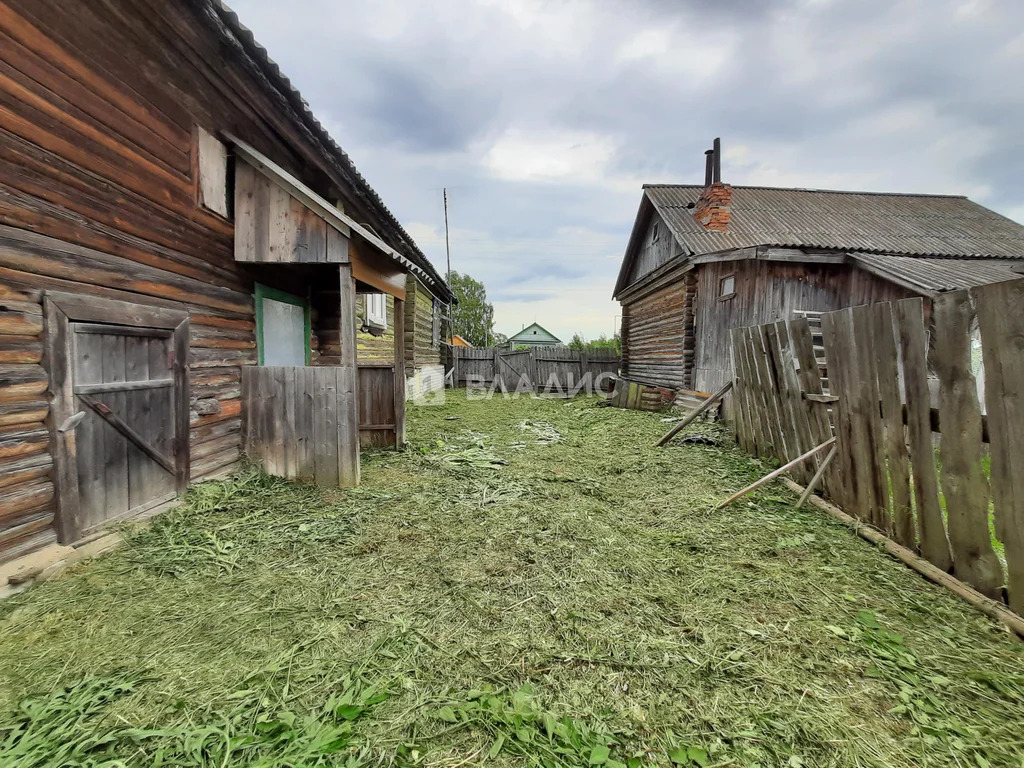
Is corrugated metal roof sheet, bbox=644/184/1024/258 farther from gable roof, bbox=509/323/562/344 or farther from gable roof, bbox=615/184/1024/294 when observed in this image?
gable roof, bbox=509/323/562/344

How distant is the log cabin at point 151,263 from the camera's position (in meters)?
2.68

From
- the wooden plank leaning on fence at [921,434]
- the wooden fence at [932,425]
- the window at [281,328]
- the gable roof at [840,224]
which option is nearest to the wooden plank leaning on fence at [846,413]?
the wooden fence at [932,425]

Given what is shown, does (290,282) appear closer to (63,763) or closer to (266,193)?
(266,193)

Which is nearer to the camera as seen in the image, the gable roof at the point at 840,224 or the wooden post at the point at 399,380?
the wooden post at the point at 399,380

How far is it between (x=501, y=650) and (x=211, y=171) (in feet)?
16.5

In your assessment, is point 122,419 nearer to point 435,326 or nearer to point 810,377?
point 810,377

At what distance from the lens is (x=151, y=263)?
357 centimetres

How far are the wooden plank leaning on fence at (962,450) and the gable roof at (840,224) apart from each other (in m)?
8.32

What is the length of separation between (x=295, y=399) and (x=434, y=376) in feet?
39.7

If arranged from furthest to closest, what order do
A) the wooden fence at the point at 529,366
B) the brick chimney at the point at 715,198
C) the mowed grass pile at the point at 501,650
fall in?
the wooden fence at the point at 529,366, the brick chimney at the point at 715,198, the mowed grass pile at the point at 501,650

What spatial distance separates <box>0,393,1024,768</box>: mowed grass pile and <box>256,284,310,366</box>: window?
6.60 ft

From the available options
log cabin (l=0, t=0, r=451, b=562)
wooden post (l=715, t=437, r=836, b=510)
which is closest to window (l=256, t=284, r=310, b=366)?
log cabin (l=0, t=0, r=451, b=562)

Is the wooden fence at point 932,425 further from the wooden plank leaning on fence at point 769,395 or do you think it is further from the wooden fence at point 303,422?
the wooden fence at point 303,422

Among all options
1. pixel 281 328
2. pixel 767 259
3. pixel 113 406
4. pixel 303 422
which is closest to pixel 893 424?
pixel 303 422
